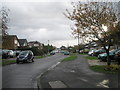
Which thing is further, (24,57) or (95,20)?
(24,57)

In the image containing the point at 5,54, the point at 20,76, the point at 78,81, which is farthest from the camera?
the point at 5,54

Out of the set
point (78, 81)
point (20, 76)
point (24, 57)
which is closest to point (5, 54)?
point (24, 57)

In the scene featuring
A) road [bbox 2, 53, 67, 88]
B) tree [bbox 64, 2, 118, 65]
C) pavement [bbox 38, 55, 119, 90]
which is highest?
tree [bbox 64, 2, 118, 65]

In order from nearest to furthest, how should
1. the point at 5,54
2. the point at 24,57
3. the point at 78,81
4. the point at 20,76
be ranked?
the point at 78,81 < the point at 20,76 < the point at 24,57 < the point at 5,54

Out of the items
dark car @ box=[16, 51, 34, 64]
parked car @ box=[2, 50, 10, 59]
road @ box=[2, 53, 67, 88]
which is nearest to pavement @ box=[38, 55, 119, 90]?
road @ box=[2, 53, 67, 88]

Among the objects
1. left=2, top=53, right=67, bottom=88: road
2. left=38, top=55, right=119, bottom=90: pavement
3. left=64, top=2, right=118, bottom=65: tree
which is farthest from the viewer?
left=64, top=2, right=118, bottom=65: tree

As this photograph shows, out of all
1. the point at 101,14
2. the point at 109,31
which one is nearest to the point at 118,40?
the point at 109,31

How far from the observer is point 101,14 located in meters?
14.3

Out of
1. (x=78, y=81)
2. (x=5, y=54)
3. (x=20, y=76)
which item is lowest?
(x=20, y=76)

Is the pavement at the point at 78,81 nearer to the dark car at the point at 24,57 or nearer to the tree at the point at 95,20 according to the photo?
the tree at the point at 95,20

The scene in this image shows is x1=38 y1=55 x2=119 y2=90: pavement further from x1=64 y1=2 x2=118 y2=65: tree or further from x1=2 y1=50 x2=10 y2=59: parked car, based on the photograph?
x1=2 y1=50 x2=10 y2=59: parked car

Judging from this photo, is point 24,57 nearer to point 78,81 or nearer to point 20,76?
point 20,76

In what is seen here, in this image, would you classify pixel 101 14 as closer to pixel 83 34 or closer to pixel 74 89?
pixel 83 34

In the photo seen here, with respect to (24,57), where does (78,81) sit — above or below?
below
